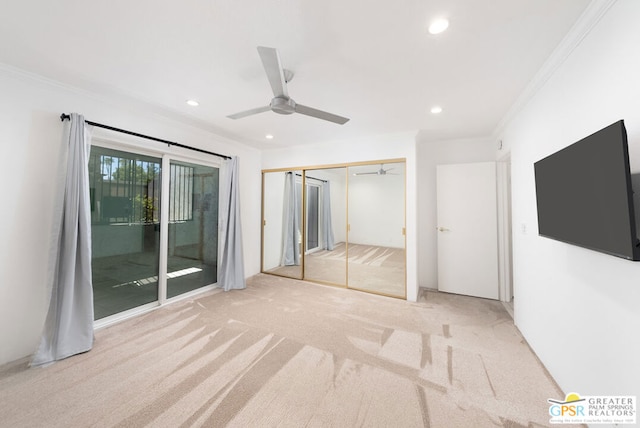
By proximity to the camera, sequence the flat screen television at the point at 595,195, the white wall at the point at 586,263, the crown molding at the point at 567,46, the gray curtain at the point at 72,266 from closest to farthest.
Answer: the flat screen television at the point at 595,195 → the white wall at the point at 586,263 → the crown molding at the point at 567,46 → the gray curtain at the point at 72,266

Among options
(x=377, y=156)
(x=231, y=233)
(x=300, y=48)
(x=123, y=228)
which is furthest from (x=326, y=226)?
(x=300, y=48)

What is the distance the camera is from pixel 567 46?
1562 millimetres

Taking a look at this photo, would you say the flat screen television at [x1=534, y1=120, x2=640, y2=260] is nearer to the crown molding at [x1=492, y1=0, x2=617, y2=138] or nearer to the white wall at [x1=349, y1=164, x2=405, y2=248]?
the crown molding at [x1=492, y1=0, x2=617, y2=138]

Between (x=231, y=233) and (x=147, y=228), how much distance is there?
3.63ft

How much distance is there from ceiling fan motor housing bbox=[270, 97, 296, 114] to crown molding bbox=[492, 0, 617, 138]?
1.84 metres

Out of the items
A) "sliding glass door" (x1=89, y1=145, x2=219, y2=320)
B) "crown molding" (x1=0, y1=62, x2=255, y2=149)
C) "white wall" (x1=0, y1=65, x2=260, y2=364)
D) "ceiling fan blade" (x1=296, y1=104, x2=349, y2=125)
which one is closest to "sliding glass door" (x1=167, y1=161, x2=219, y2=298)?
"sliding glass door" (x1=89, y1=145, x2=219, y2=320)

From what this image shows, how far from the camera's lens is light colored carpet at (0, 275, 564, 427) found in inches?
59.2

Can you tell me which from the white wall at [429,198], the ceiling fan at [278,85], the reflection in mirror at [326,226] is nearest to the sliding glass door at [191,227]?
the reflection in mirror at [326,226]

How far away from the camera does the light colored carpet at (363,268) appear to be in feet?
12.1

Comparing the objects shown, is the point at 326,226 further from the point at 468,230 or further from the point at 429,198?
the point at 468,230

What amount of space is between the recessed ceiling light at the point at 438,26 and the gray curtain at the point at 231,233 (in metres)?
3.16

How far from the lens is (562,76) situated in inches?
66.4

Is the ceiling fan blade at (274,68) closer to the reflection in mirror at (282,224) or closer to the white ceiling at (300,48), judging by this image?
the white ceiling at (300,48)

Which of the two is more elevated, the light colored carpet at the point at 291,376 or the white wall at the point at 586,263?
the white wall at the point at 586,263
